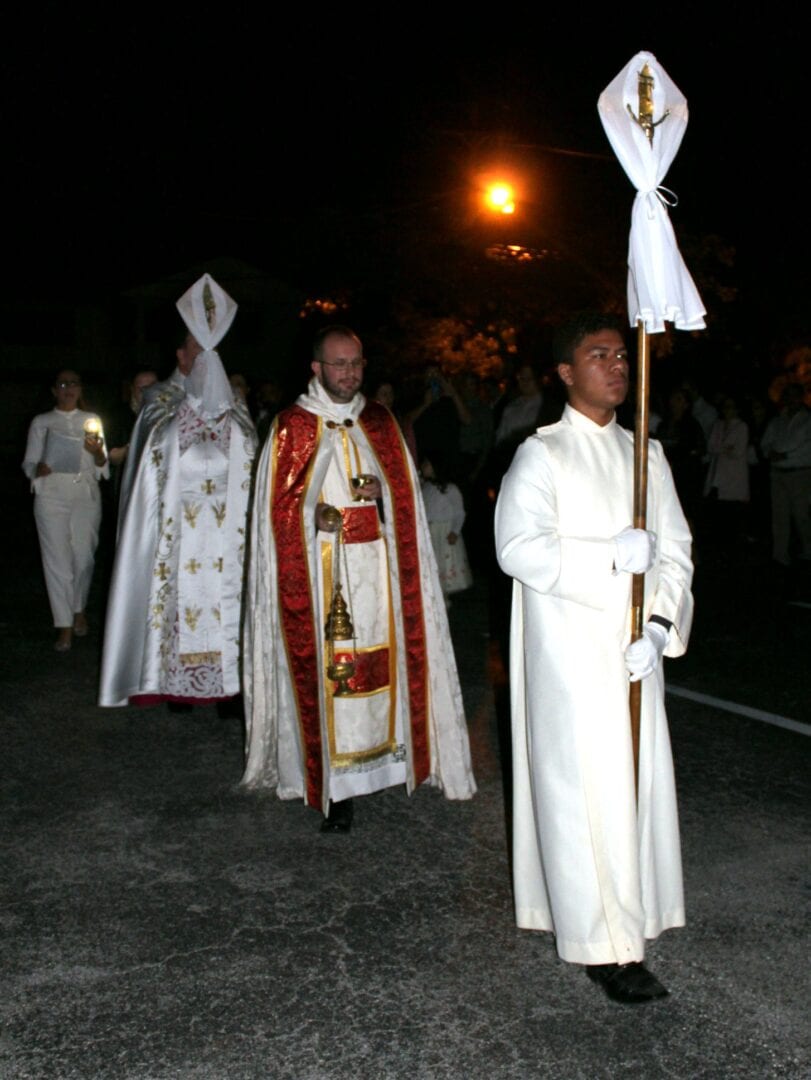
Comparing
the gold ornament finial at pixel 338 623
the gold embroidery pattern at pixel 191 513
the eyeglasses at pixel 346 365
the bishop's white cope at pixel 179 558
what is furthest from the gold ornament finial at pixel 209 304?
the gold ornament finial at pixel 338 623

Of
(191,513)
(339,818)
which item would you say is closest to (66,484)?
(191,513)

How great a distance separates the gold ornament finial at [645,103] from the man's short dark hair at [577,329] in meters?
0.54

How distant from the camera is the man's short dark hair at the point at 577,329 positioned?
3.74 metres

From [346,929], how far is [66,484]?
5.98 metres

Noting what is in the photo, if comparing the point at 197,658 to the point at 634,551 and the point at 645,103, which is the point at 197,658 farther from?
the point at 645,103

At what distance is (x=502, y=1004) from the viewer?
12.0 feet

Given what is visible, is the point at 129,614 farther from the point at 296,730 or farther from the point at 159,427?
the point at 296,730

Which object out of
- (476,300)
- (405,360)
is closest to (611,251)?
(476,300)

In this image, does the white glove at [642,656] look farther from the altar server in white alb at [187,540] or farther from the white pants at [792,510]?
the white pants at [792,510]

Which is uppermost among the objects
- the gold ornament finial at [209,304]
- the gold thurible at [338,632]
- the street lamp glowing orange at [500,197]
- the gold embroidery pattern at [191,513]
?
the street lamp glowing orange at [500,197]

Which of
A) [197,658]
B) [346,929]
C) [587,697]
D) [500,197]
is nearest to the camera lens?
[587,697]

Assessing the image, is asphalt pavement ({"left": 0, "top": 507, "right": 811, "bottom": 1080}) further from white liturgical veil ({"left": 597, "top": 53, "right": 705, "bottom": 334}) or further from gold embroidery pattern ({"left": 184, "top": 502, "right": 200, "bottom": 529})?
white liturgical veil ({"left": 597, "top": 53, "right": 705, "bottom": 334})

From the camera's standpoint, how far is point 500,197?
18219 mm

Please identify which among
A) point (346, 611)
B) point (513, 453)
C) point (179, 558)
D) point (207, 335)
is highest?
point (207, 335)
